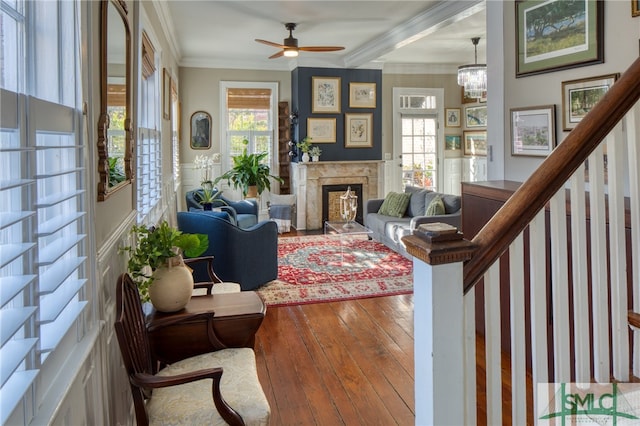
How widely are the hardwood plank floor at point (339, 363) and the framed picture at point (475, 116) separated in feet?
17.5

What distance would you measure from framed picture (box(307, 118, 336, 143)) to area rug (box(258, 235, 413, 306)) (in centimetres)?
198

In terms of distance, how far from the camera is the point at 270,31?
6164 millimetres

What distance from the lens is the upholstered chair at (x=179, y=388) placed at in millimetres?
1768

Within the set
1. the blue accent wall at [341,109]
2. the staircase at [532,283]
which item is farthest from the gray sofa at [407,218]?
the staircase at [532,283]

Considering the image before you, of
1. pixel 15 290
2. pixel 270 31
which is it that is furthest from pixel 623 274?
pixel 270 31

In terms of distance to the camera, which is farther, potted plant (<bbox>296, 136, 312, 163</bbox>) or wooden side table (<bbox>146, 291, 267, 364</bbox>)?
potted plant (<bbox>296, 136, 312, 163</bbox>)

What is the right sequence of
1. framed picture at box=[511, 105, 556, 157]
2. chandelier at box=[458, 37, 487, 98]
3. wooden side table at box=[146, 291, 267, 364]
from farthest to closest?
chandelier at box=[458, 37, 487, 98] → framed picture at box=[511, 105, 556, 157] → wooden side table at box=[146, 291, 267, 364]

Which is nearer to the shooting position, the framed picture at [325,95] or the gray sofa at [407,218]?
the gray sofa at [407,218]

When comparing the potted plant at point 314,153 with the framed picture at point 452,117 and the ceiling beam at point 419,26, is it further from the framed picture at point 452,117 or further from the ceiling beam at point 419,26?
the framed picture at point 452,117

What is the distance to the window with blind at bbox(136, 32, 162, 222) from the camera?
338cm

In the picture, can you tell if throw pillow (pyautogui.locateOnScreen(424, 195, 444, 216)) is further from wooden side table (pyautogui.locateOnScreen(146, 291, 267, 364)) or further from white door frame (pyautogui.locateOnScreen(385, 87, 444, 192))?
wooden side table (pyautogui.locateOnScreen(146, 291, 267, 364))

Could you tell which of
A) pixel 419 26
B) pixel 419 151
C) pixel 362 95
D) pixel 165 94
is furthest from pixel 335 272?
pixel 419 151

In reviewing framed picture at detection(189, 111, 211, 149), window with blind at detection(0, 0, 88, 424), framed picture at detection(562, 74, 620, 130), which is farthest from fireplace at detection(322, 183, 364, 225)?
window with blind at detection(0, 0, 88, 424)

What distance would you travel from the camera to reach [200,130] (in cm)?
821
